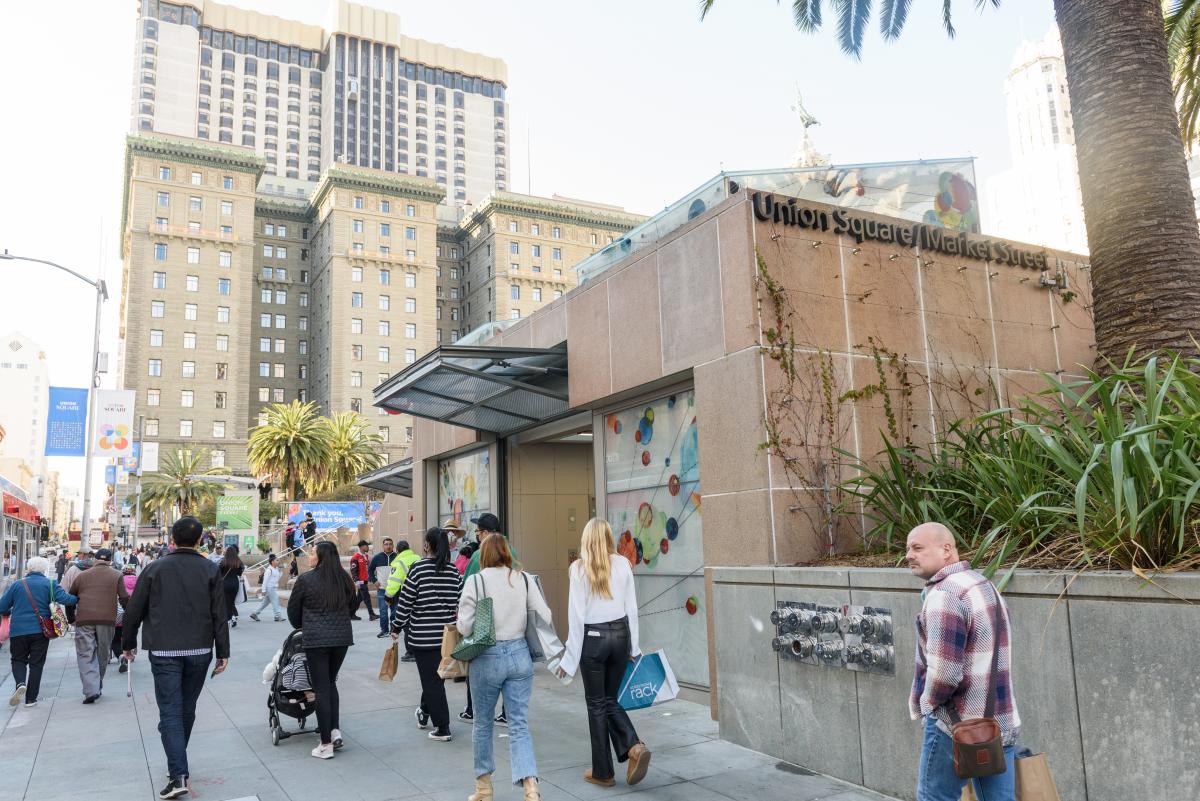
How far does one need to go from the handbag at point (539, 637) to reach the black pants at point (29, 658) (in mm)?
7449

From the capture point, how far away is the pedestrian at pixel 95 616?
10.4 m

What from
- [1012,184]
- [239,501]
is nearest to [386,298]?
[239,501]

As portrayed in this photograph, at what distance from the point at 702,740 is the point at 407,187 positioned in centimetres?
8955

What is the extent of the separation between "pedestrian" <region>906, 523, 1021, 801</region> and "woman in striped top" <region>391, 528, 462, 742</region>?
16.2 ft

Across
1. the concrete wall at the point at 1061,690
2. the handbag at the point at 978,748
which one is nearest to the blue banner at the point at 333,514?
the concrete wall at the point at 1061,690

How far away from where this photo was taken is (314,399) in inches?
3615

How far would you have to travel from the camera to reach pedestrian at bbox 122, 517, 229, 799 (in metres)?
6.27

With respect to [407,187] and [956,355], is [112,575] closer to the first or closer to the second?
[956,355]

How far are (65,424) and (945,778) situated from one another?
858 inches

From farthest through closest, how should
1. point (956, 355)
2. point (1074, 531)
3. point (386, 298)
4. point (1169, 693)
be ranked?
point (386, 298) → point (956, 355) → point (1074, 531) → point (1169, 693)

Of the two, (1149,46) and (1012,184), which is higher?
(1012,184)

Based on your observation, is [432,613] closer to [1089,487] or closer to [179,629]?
[179,629]

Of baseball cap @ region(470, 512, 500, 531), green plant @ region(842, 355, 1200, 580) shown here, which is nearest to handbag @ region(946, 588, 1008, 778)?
green plant @ region(842, 355, 1200, 580)

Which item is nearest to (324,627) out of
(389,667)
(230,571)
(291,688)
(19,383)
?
(389,667)
